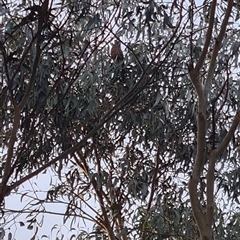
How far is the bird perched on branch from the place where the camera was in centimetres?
251

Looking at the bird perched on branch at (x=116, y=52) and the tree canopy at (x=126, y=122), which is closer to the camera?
the tree canopy at (x=126, y=122)

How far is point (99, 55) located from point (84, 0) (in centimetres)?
36

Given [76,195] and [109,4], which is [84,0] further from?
[76,195]

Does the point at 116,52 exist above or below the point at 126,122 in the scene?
above

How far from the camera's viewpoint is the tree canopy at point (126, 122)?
2.32m

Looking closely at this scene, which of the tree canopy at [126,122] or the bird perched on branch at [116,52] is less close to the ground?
the bird perched on branch at [116,52]

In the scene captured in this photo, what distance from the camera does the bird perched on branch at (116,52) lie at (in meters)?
2.51

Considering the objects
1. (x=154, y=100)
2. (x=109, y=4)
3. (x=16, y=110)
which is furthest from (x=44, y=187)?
(x=16, y=110)

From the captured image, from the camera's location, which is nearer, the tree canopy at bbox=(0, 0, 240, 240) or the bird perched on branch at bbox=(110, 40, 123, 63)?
the tree canopy at bbox=(0, 0, 240, 240)

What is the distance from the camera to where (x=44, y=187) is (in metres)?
2.97

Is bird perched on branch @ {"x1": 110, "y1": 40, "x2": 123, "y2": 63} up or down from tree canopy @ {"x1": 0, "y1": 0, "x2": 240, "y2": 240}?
up

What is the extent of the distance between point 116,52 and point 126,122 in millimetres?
351

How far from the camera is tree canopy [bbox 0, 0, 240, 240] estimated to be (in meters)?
2.32

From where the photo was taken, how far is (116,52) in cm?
251
